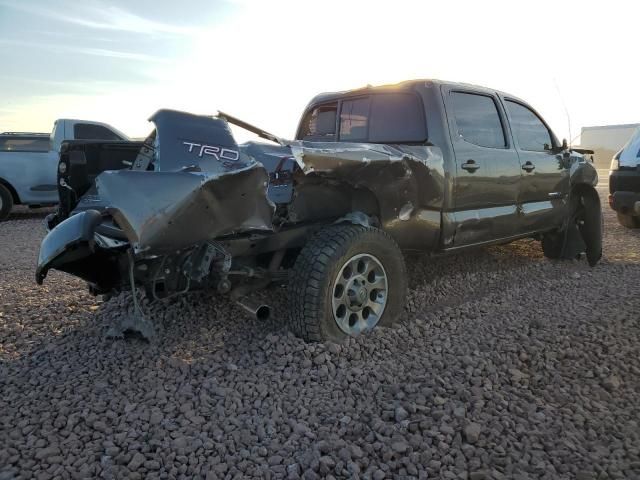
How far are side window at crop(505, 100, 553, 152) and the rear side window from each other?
371 inches

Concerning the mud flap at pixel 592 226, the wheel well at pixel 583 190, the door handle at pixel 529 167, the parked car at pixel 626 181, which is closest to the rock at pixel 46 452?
the door handle at pixel 529 167

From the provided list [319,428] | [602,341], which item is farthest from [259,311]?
[602,341]

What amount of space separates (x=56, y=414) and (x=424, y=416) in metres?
1.87

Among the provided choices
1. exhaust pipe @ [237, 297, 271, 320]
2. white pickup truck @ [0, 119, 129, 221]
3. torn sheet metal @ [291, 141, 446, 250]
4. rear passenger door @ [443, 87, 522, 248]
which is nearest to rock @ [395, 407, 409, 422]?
exhaust pipe @ [237, 297, 271, 320]

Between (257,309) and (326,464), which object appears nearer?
(326,464)

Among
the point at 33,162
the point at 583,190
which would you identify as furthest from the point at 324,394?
the point at 33,162

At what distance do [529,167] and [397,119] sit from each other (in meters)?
1.64

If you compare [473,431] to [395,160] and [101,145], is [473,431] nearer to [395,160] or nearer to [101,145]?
[395,160]

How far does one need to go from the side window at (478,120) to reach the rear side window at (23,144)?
933cm

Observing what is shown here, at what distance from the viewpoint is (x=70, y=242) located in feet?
10.0

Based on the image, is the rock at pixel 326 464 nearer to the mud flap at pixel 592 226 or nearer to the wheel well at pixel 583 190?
the mud flap at pixel 592 226

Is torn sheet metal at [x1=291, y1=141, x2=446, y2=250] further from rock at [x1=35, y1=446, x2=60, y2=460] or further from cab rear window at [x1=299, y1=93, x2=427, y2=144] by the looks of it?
rock at [x1=35, y1=446, x2=60, y2=460]

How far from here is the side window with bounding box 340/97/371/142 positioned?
→ 196 inches

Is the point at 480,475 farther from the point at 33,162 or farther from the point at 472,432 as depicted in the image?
the point at 33,162
